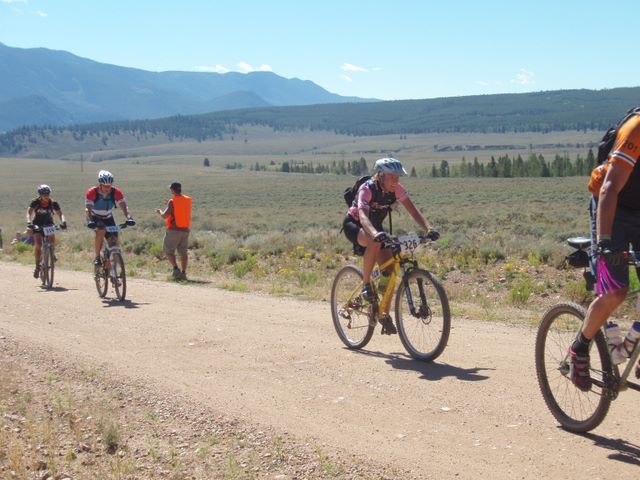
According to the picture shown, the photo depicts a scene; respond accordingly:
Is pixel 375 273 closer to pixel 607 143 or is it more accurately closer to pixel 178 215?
pixel 607 143

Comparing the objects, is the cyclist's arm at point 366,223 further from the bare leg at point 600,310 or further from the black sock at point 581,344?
the bare leg at point 600,310

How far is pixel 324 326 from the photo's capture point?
9.68 metres

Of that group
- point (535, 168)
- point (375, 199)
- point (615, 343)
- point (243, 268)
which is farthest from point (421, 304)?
A: point (535, 168)

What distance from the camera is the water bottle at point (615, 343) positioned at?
198 inches

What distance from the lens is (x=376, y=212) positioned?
26.3ft

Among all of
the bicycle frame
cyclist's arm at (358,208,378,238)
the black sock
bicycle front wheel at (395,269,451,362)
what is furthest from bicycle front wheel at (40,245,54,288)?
the black sock

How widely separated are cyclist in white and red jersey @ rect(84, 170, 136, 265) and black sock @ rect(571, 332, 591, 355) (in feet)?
30.0

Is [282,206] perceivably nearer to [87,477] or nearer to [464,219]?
[464,219]

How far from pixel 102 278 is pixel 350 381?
7.15 m

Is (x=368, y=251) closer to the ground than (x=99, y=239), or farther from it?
farther from it

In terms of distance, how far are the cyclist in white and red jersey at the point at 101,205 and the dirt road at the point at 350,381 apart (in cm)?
160

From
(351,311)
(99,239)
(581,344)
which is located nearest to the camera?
(581,344)

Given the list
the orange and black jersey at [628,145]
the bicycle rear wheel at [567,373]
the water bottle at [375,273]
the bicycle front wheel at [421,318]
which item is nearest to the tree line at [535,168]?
the water bottle at [375,273]

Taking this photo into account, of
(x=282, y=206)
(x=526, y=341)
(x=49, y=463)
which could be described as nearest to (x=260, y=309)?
(x=526, y=341)
